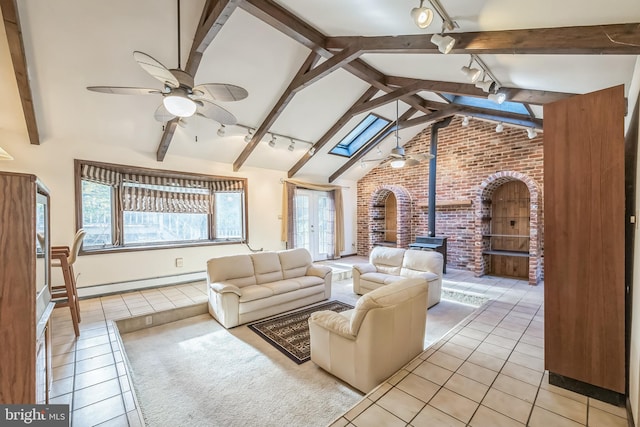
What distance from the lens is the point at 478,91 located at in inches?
146

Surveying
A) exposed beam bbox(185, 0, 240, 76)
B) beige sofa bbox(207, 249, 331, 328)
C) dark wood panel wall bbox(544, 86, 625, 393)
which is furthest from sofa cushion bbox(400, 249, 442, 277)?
exposed beam bbox(185, 0, 240, 76)

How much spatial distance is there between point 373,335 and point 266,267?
93.4 inches

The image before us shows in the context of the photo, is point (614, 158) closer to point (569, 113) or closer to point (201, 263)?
point (569, 113)

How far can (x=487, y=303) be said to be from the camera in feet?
12.7

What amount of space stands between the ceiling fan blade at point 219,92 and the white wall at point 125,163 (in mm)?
3032

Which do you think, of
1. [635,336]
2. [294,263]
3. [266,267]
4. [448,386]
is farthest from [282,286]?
[635,336]

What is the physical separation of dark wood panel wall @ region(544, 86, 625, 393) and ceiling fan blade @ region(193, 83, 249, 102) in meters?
2.52

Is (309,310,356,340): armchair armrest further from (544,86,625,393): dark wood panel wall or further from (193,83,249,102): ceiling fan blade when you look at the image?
(193,83,249,102): ceiling fan blade

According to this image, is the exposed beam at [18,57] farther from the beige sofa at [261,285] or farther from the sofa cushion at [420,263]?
the sofa cushion at [420,263]

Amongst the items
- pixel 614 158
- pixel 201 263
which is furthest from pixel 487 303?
pixel 201 263

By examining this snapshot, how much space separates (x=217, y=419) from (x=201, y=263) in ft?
12.8

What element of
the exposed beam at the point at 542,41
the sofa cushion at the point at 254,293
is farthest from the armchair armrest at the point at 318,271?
the exposed beam at the point at 542,41

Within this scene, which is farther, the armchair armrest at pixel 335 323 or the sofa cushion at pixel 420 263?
the sofa cushion at pixel 420 263

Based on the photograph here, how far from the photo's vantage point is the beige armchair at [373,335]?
6.89 feet
